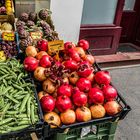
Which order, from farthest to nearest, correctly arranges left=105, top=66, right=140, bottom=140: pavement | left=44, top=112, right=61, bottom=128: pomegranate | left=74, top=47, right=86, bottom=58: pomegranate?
left=105, top=66, right=140, bottom=140: pavement → left=74, top=47, right=86, bottom=58: pomegranate → left=44, top=112, right=61, bottom=128: pomegranate

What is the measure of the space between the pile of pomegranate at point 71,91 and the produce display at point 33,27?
0.60 metres

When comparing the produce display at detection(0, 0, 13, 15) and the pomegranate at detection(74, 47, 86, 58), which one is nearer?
the pomegranate at detection(74, 47, 86, 58)

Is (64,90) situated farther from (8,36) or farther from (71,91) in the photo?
(8,36)

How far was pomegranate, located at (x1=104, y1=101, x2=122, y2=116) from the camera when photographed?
97.0 inches

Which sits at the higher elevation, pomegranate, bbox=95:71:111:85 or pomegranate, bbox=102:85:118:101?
pomegranate, bbox=95:71:111:85

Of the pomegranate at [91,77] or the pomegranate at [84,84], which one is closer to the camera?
the pomegranate at [84,84]

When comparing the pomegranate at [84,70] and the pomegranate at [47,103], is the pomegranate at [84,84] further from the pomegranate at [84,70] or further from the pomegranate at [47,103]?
the pomegranate at [47,103]

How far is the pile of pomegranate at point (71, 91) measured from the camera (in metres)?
Answer: 2.37

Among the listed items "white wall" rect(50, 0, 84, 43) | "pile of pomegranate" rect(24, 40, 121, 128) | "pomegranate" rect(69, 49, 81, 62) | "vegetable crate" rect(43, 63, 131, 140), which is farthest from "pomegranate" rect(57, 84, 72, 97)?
"white wall" rect(50, 0, 84, 43)

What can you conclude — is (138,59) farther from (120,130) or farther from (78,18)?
(120,130)

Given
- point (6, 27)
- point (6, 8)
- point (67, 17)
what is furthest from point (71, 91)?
point (67, 17)

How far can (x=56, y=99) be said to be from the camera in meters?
2.48

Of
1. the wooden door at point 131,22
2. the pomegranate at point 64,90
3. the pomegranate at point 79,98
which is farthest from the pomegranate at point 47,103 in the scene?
the wooden door at point 131,22

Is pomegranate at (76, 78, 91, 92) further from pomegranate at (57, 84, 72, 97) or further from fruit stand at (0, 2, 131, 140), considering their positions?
pomegranate at (57, 84, 72, 97)
